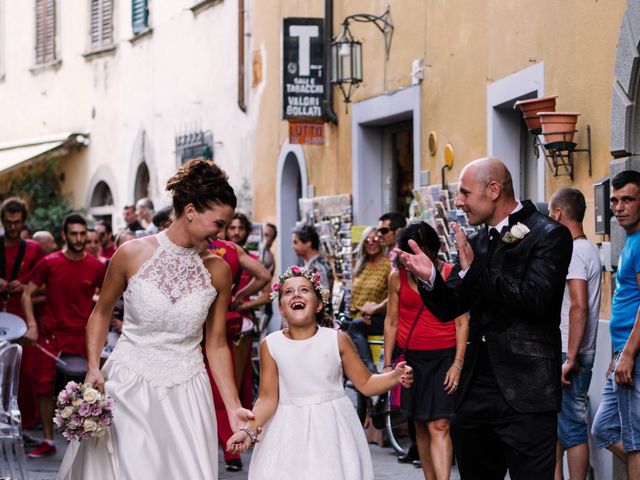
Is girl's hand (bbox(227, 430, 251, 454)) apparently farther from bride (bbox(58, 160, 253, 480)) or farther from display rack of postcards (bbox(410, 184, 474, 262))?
display rack of postcards (bbox(410, 184, 474, 262))

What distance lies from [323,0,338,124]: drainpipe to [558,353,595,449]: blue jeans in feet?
26.9

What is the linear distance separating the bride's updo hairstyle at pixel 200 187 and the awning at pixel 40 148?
806 inches

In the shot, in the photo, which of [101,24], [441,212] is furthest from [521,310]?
[101,24]

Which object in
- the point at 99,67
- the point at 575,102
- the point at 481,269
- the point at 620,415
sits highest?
the point at 99,67

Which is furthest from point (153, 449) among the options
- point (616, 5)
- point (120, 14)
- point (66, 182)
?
point (66, 182)

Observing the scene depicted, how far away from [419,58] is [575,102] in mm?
3989

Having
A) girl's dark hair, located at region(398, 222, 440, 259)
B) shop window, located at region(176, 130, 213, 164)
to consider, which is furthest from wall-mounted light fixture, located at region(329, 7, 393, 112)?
shop window, located at region(176, 130, 213, 164)

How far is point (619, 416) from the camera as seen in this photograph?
25.2 ft

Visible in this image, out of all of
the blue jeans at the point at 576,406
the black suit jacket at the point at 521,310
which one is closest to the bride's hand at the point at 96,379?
the black suit jacket at the point at 521,310

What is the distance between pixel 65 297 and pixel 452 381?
415cm

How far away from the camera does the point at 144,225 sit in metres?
18.9

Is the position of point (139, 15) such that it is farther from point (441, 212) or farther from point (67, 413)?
point (67, 413)

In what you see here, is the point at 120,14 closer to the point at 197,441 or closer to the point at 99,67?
the point at 99,67

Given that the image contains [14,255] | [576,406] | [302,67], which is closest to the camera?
[576,406]
